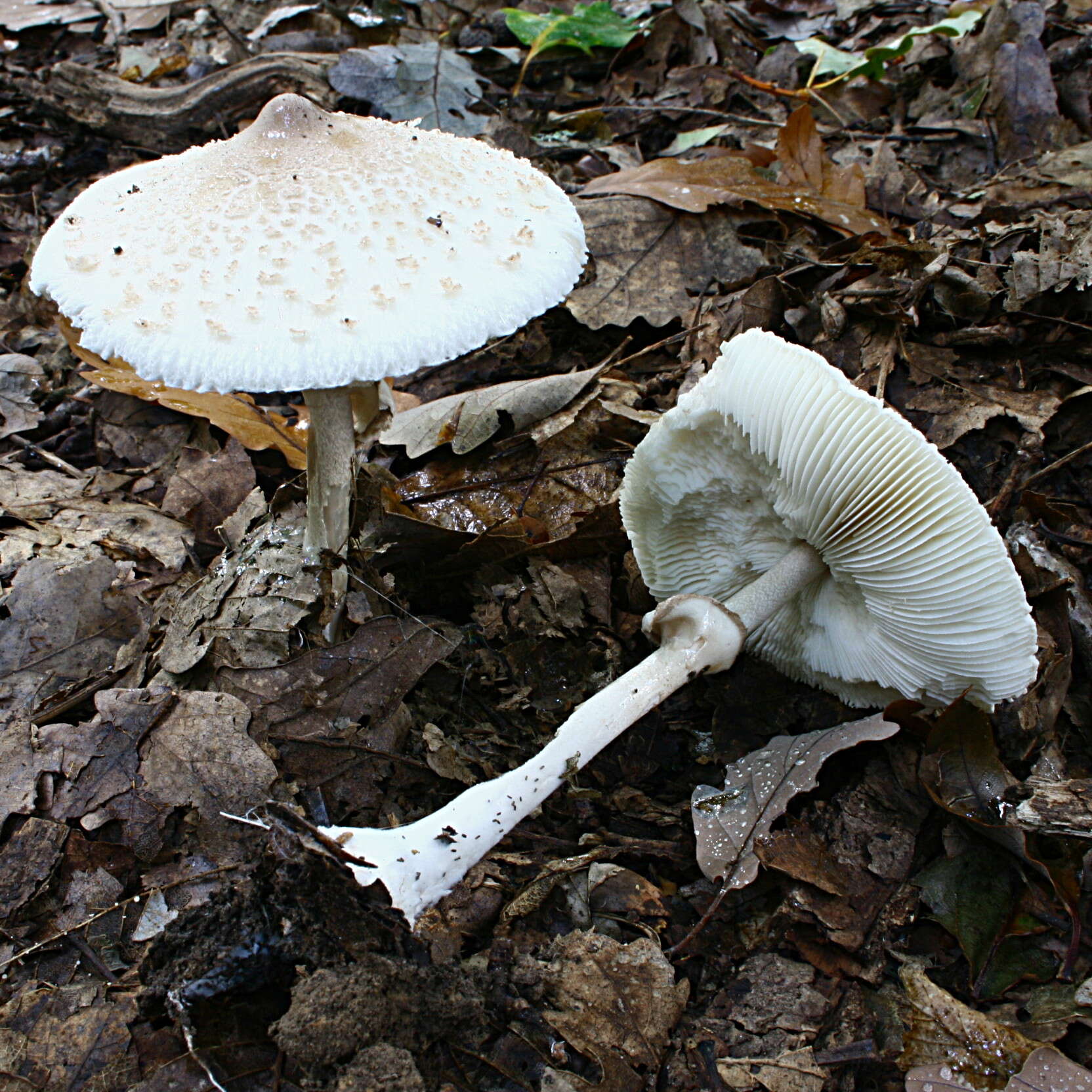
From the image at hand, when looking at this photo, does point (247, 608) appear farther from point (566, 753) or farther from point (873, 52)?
point (873, 52)

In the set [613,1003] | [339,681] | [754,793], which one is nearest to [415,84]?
[339,681]

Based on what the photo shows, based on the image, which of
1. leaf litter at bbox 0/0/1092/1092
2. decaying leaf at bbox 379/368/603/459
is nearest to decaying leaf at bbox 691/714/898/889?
leaf litter at bbox 0/0/1092/1092

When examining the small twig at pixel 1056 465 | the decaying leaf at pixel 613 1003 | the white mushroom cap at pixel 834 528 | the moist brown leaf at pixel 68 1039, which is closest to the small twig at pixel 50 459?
the moist brown leaf at pixel 68 1039

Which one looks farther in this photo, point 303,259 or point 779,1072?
point 303,259

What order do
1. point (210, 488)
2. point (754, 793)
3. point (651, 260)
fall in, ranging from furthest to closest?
point (651, 260) < point (210, 488) < point (754, 793)

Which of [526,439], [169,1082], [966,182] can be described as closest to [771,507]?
[526,439]

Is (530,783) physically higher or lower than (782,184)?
lower

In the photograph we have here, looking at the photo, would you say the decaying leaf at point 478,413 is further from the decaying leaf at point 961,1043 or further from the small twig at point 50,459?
the decaying leaf at point 961,1043
